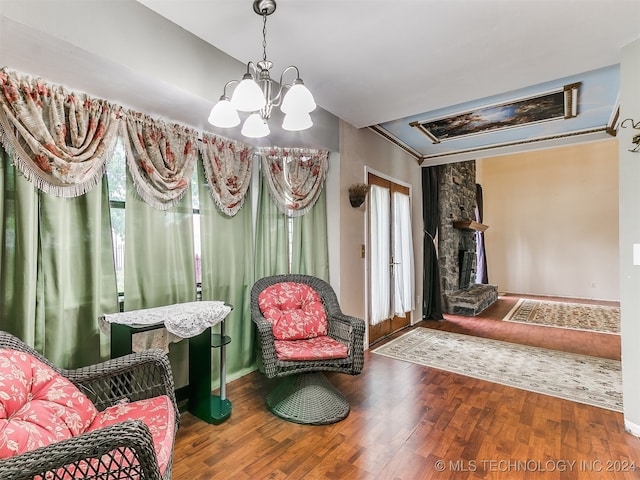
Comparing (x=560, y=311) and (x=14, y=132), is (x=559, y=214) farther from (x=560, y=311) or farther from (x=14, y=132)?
(x=14, y=132)

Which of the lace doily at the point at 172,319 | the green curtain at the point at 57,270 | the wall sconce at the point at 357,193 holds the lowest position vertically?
the lace doily at the point at 172,319

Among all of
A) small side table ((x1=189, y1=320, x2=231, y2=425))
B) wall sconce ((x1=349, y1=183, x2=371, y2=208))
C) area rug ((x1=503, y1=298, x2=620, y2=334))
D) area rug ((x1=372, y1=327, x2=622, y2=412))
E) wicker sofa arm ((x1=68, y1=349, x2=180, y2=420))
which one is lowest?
area rug ((x1=503, y1=298, x2=620, y2=334))

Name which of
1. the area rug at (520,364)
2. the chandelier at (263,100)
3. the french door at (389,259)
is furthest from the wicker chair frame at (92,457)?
the french door at (389,259)

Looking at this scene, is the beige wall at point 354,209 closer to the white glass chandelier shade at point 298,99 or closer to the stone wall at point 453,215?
the white glass chandelier shade at point 298,99

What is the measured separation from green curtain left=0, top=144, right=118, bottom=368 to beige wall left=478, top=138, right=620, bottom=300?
859cm

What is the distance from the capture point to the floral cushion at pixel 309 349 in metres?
2.25

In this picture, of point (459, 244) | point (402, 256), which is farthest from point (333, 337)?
point (459, 244)

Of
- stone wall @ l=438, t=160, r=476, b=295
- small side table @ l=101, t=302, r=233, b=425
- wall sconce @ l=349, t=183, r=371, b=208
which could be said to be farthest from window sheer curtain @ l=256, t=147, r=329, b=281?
stone wall @ l=438, t=160, r=476, b=295

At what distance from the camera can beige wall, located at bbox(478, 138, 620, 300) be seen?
701 centimetres

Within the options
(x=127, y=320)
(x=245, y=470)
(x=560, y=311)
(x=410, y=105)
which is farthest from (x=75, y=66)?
(x=560, y=311)

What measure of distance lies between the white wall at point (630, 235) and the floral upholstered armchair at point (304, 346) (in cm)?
174

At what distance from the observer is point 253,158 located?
9.98 feet

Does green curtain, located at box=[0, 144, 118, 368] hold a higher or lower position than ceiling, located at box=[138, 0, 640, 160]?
lower

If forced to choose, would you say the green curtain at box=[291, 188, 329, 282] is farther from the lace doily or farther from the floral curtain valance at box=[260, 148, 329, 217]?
the lace doily
